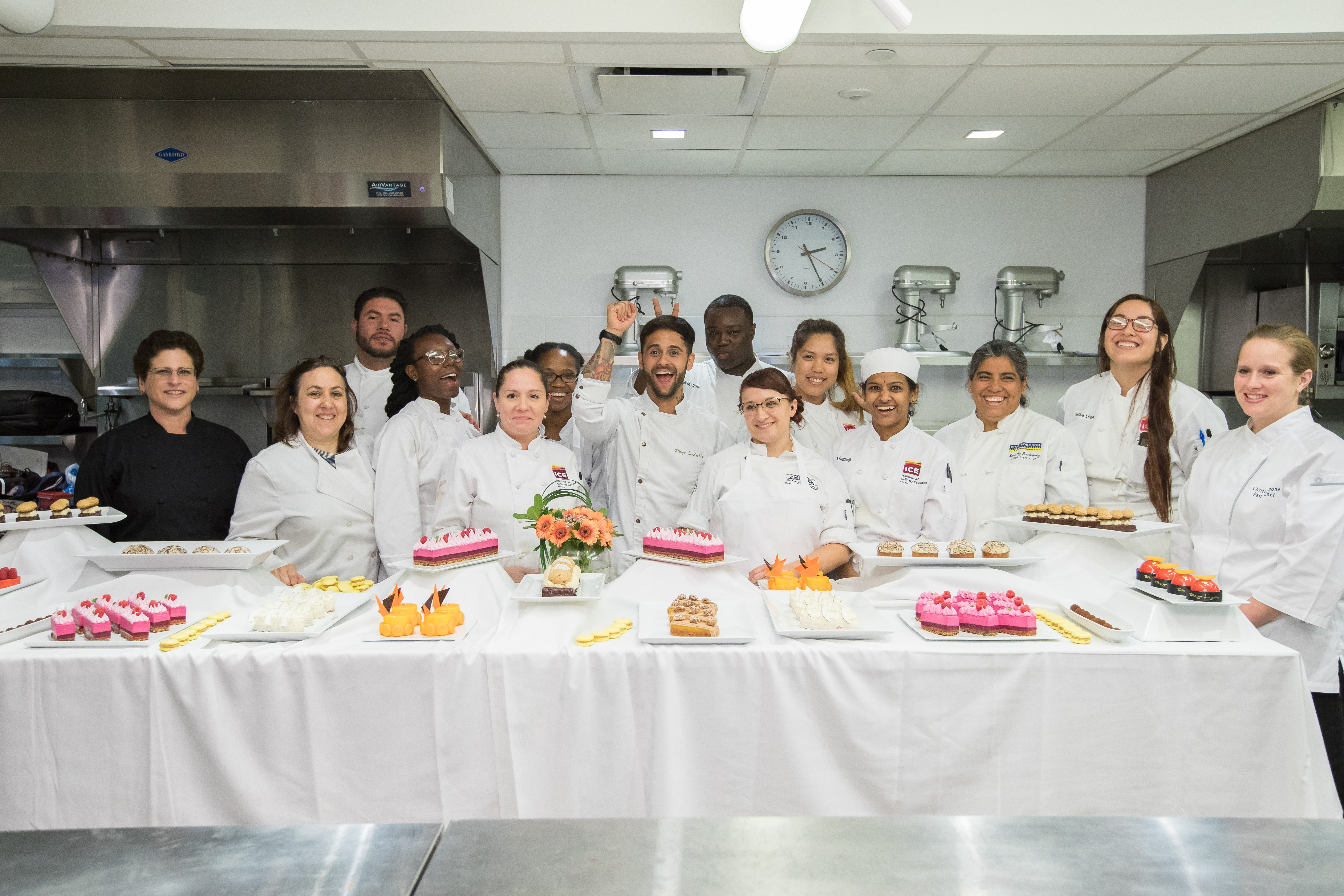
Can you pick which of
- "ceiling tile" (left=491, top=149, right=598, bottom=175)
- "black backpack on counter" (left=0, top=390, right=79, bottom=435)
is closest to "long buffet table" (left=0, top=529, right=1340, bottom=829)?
"black backpack on counter" (left=0, top=390, right=79, bottom=435)

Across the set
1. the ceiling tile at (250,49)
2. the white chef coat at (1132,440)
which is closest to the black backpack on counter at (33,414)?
the ceiling tile at (250,49)

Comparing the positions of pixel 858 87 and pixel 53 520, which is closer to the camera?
pixel 53 520

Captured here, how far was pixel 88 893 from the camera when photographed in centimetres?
73

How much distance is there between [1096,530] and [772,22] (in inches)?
79.7

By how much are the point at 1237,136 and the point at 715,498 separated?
145 inches

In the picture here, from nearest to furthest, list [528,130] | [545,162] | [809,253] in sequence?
[528,130], [545,162], [809,253]

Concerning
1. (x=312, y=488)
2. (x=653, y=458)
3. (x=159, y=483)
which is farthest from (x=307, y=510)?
(x=653, y=458)

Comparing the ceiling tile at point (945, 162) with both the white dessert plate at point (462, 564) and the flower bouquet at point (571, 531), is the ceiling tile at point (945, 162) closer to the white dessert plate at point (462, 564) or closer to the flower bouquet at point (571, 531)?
the flower bouquet at point (571, 531)

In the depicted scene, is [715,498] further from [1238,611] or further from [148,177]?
[148,177]

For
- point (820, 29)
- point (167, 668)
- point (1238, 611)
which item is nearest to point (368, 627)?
point (167, 668)

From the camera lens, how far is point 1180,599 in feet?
6.41

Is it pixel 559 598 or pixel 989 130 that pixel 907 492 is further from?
pixel 989 130

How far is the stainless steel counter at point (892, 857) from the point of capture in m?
0.76

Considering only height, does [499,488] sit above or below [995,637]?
above
